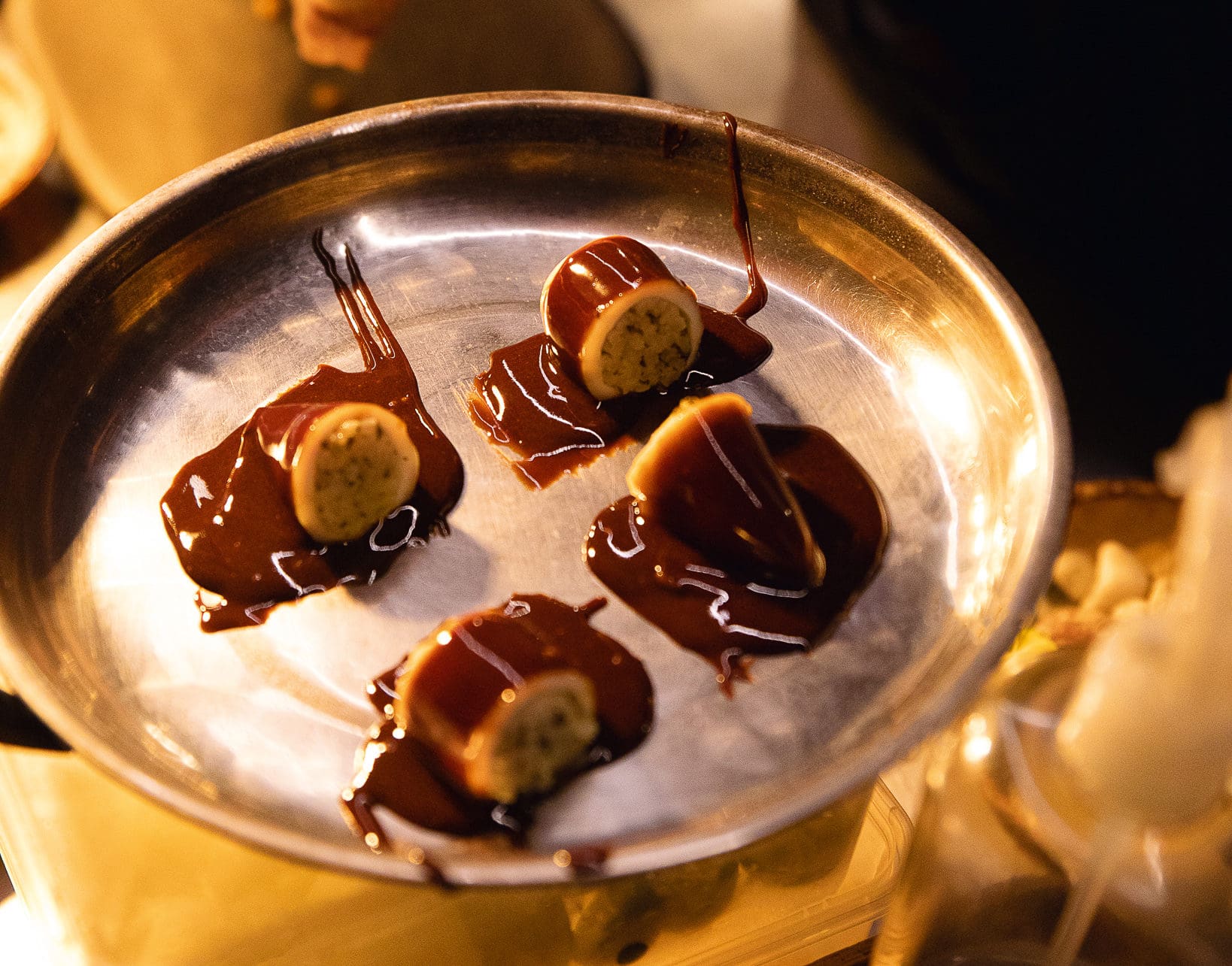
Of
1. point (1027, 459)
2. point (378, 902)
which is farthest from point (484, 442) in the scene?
point (1027, 459)

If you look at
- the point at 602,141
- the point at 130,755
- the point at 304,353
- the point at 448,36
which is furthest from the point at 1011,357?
the point at 448,36

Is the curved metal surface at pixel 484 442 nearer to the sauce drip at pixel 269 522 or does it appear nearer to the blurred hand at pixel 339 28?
the sauce drip at pixel 269 522

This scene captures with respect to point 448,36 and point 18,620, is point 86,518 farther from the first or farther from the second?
point 448,36

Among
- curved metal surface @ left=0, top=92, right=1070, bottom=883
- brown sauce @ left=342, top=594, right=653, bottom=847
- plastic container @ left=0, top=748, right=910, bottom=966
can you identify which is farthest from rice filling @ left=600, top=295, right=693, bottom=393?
plastic container @ left=0, top=748, right=910, bottom=966

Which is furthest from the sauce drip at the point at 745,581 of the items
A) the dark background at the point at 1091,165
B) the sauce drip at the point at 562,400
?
the dark background at the point at 1091,165

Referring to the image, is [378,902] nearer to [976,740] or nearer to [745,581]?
[745,581]

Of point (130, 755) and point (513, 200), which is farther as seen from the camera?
point (513, 200)
